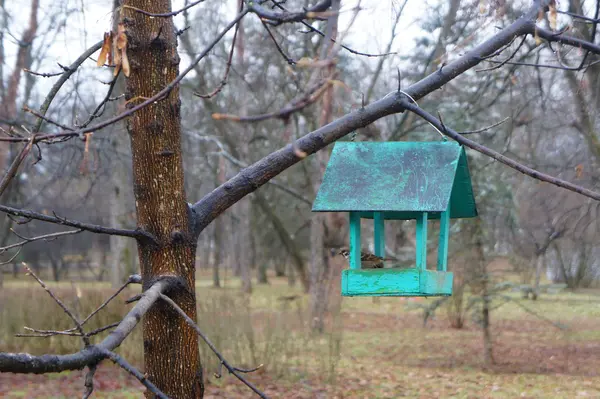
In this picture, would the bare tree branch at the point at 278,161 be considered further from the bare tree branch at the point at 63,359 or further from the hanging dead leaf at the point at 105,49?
the hanging dead leaf at the point at 105,49

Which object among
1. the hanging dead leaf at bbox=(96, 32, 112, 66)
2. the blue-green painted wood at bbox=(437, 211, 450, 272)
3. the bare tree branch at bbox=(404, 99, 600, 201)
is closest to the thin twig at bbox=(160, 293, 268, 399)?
the hanging dead leaf at bbox=(96, 32, 112, 66)

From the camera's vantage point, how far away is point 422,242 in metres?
3.47

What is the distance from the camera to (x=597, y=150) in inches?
440

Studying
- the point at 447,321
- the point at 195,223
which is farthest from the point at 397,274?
the point at 447,321

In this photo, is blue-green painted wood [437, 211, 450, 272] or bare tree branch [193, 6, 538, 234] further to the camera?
blue-green painted wood [437, 211, 450, 272]

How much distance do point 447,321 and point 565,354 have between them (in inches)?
250

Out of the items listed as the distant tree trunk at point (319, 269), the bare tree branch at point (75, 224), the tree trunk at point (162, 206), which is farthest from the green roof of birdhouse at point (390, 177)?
the distant tree trunk at point (319, 269)

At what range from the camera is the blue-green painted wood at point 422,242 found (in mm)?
3426

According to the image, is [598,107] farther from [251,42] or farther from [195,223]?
[195,223]

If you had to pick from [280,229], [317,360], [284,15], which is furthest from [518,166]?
[280,229]

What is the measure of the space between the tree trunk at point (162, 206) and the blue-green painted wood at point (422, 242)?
114cm

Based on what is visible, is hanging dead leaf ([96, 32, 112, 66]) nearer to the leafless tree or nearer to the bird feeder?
the leafless tree

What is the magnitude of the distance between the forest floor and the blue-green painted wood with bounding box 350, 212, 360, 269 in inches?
244

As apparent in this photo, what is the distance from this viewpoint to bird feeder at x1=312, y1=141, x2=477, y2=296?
128 inches
